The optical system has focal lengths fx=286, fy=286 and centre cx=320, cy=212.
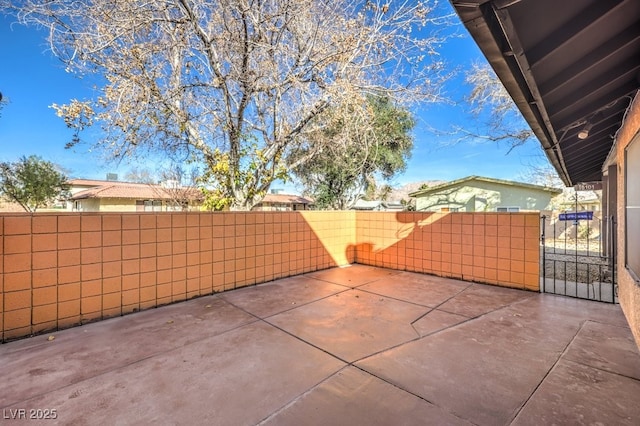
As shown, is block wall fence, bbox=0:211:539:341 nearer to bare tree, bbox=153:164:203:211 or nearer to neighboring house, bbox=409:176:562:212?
bare tree, bbox=153:164:203:211

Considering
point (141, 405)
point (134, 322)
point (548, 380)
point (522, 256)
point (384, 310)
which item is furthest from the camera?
point (522, 256)

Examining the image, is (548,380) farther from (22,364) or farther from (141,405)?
(22,364)

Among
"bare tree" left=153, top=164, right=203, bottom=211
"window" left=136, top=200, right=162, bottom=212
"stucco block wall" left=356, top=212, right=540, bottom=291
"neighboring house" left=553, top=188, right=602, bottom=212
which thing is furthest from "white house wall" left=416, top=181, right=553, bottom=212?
"window" left=136, top=200, right=162, bottom=212

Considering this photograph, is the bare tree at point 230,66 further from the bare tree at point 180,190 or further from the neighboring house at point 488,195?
the neighboring house at point 488,195

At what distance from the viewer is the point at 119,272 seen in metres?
3.30

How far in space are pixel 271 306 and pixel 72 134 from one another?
13.9ft

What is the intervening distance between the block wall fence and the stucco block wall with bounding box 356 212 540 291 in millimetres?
16

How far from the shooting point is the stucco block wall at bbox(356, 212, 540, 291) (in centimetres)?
427

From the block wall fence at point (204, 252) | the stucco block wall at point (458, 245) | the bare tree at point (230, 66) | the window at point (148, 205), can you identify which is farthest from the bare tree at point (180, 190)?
the stucco block wall at point (458, 245)

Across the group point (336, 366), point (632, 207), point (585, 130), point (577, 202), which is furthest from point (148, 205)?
point (577, 202)

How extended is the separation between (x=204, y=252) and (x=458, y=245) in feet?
13.5

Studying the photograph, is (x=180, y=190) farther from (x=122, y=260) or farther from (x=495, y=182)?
(x=495, y=182)

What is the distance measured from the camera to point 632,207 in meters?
2.67

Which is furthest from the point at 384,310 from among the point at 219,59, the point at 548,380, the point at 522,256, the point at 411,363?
the point at 219,59
